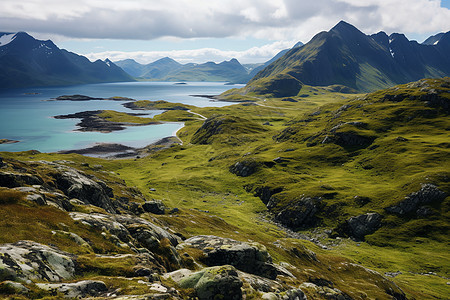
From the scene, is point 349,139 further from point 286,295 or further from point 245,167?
point 286,295

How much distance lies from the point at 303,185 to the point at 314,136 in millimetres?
66683

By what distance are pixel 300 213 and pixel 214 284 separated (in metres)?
86.4

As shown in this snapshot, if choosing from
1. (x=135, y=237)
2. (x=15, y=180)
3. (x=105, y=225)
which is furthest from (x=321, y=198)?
(x=15, y=180)

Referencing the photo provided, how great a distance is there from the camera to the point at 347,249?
8512 cm

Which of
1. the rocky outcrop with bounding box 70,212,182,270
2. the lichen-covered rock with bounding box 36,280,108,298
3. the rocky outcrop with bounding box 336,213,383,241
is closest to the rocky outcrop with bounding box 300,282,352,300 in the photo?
the rocky outcrop with bounding box 70,212,182,270

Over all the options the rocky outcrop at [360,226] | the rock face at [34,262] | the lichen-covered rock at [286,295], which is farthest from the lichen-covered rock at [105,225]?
the rocky outcrop at [360,226]

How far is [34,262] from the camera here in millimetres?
20422

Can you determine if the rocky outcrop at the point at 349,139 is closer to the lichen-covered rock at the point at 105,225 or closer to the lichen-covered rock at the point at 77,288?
the lichen-covered rock at the point at 105,225

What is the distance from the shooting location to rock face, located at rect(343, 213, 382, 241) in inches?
3686

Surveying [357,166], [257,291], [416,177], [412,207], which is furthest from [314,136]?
[257,291]

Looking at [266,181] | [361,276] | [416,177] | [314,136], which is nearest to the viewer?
[361,276]

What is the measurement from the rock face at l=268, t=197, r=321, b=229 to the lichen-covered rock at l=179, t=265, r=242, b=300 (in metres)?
82.5

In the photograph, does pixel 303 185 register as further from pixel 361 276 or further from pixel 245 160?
pixel 361 276

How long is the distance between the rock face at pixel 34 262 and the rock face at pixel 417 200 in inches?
4072
